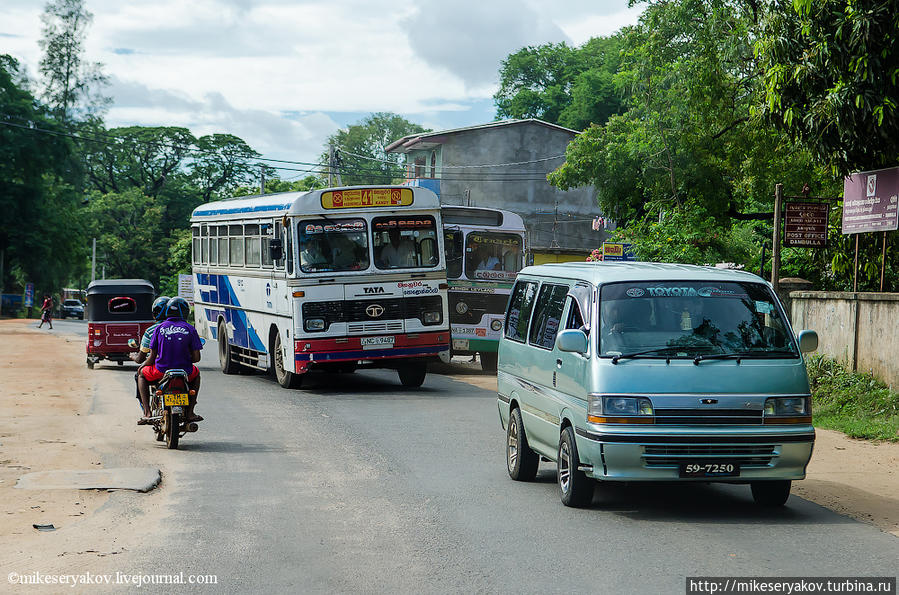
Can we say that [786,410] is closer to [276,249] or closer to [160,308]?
[160,308]

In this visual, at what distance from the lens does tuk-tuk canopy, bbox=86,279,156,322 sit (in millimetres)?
28234

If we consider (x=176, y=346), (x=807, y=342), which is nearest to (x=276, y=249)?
(x=176, y=346)

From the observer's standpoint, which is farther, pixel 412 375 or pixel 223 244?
pixel 223 244

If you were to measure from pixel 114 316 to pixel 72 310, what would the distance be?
232 ft

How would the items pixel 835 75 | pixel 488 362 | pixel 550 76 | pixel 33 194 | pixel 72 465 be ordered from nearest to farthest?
pixel 72 465
pixel 835 75
pixel 488 362
pixel 33 194
pixel 550 76

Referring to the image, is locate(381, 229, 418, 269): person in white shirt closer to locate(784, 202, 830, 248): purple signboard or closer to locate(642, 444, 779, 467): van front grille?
locate(784, 202, 830, 248): purple signboard

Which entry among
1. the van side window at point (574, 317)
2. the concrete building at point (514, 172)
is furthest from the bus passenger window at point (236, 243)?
the concrete building at point (514, 172)

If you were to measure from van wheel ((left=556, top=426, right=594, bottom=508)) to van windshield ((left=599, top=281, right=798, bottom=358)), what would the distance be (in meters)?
0.85

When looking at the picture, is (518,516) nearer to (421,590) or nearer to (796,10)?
(421,590)

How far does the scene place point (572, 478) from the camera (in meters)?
9.47

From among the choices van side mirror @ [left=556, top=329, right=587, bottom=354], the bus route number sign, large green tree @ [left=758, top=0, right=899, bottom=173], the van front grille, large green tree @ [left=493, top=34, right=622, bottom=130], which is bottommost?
the van front grille

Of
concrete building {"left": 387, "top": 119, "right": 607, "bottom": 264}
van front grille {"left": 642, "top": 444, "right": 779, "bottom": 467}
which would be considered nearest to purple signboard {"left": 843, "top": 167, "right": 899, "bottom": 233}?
van front grille {"left": 642, "top": 444, "right": 779, "bottom": 467}

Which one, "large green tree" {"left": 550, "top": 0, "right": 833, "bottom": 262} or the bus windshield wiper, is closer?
the bus windshield wiper

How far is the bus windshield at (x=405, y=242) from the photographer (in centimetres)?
2086
